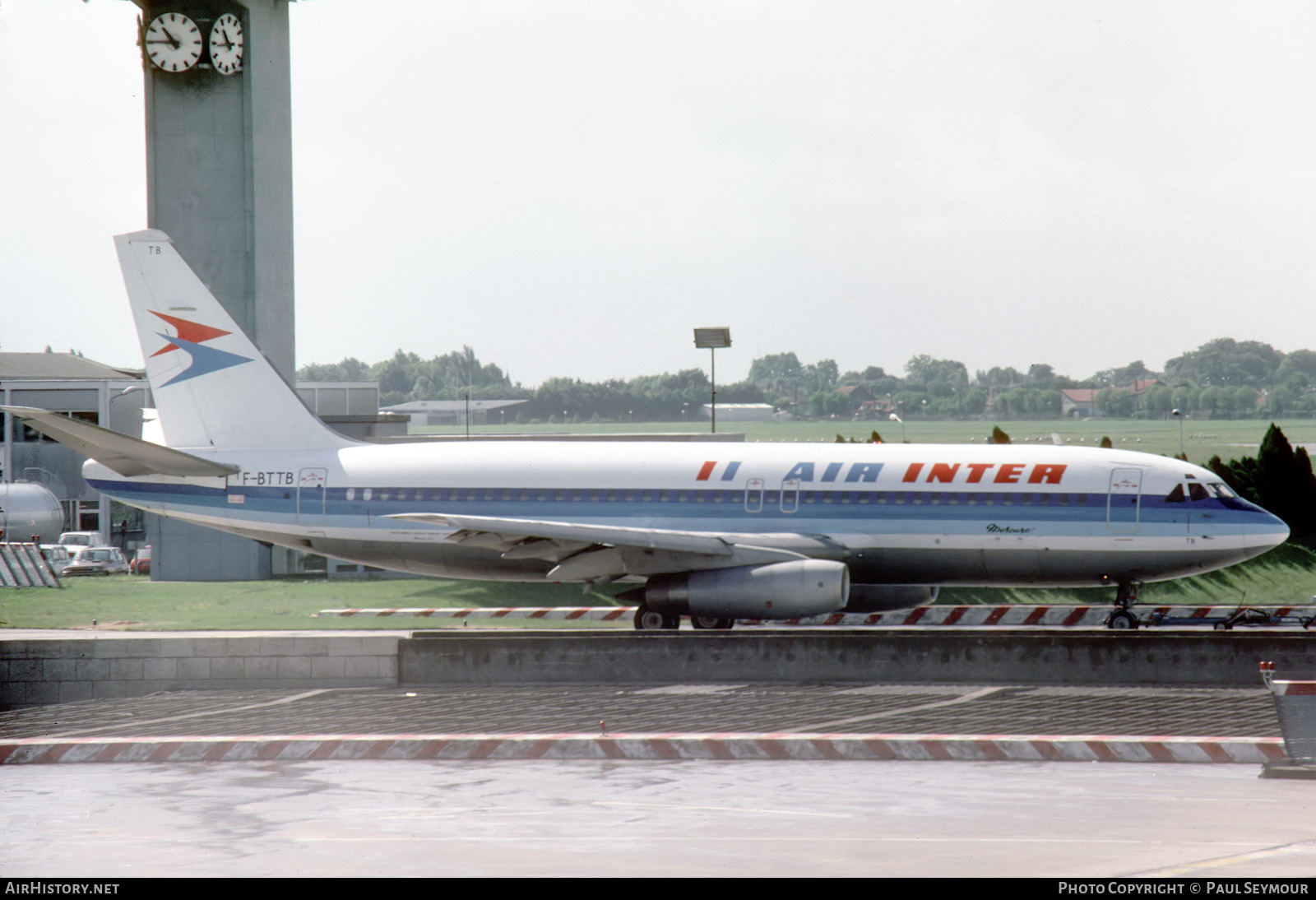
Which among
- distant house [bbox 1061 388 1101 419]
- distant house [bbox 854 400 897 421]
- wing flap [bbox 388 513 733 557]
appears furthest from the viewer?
distant house [bbox 854 400 897 421]

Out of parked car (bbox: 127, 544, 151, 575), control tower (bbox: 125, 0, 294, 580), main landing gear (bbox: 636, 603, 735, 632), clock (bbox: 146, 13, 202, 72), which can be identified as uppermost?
clock (bbox: 146, 13, 202, 72)

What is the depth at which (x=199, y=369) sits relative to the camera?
31.6m

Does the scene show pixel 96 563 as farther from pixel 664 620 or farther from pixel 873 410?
pixel 873 410

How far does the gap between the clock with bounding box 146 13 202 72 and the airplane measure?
16.3 metres

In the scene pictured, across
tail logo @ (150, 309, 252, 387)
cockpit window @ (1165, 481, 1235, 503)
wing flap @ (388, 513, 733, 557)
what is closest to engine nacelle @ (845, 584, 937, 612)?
wing flap @ (388, 513, 733, 557)

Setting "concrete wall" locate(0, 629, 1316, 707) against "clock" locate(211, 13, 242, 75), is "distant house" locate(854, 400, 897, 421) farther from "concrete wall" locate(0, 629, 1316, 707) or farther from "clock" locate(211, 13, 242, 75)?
"concrete wall" locate(0, 629, 1316, 707)

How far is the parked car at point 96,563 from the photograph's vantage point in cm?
5662

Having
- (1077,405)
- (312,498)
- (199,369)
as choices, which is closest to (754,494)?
(312,498)

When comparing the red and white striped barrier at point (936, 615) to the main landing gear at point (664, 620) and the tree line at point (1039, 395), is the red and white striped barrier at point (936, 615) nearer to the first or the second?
the main landing gear at point (664, 620)

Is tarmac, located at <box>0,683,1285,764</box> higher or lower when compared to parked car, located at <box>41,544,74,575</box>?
higher

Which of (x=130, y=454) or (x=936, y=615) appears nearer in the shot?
(x=130, y=454)

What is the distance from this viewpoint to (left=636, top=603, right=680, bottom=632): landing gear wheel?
27.1 meters

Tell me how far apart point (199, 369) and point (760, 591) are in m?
14.2

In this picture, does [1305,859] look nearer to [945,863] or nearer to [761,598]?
[945,863]
